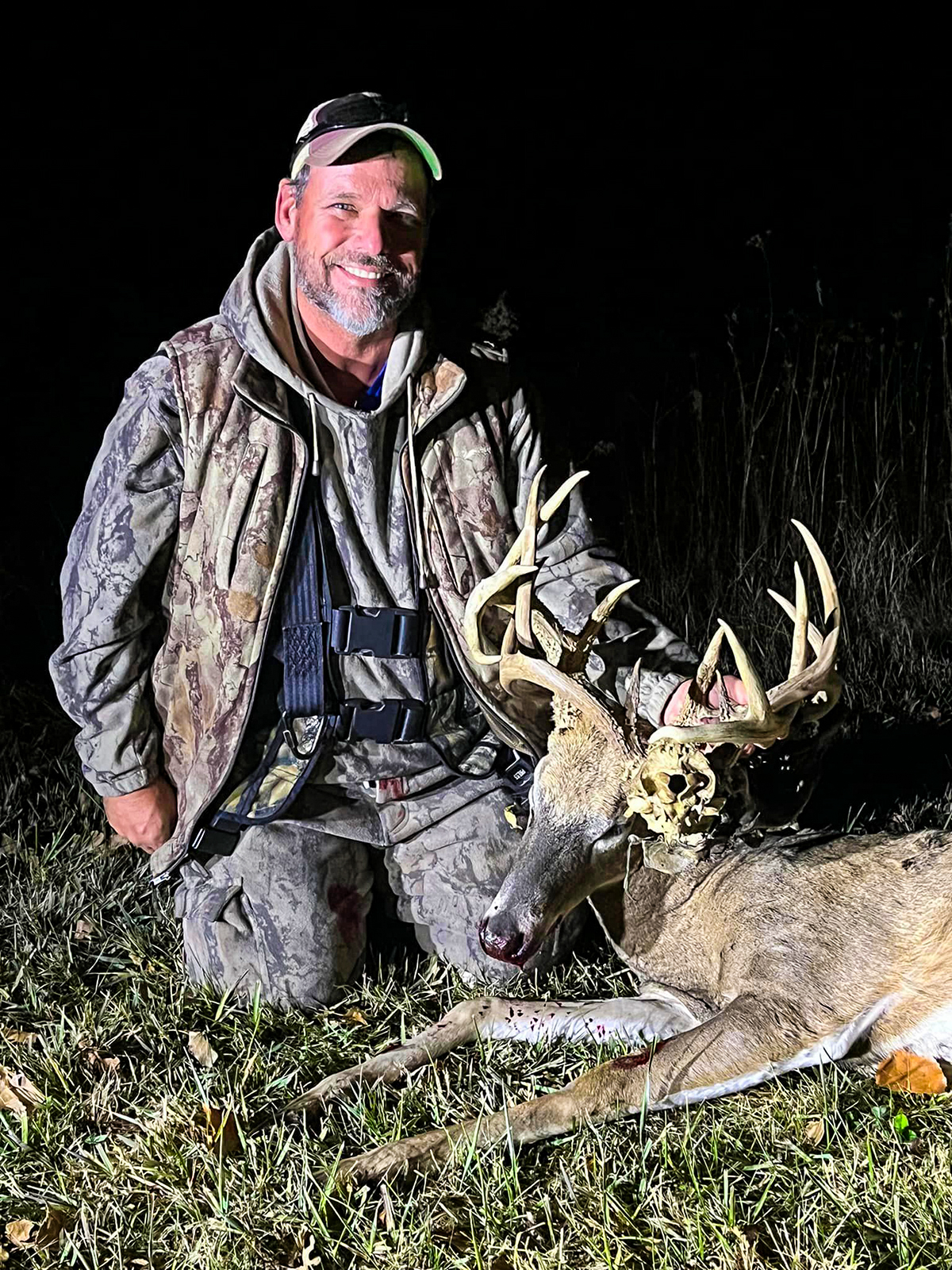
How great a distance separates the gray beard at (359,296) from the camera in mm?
3488

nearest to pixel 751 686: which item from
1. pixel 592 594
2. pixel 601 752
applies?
pixel 601 752

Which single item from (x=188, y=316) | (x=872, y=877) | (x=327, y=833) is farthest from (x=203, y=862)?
(x=188, y=316)

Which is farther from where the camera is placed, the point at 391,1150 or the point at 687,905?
the point at 687,905

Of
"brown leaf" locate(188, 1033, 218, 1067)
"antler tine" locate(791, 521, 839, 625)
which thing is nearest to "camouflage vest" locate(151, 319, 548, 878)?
"brown leaf" locate(188, 1033, 218, 1067)

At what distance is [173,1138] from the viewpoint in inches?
115

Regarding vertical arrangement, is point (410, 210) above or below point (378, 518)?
above

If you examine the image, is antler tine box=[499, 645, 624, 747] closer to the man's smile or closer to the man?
the man

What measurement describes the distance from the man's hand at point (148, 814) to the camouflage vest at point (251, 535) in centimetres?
4

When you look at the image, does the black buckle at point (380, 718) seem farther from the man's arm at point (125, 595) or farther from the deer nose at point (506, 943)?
the deer nose at point (506, 943)

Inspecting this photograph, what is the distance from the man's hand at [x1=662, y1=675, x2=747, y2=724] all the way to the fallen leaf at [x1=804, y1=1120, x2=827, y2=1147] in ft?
2.69

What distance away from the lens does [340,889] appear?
145 inches

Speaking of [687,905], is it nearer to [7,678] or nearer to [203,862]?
[203,862]

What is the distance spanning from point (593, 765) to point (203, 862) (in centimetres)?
112

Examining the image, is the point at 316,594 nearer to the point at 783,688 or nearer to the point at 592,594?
the point at 592,594
